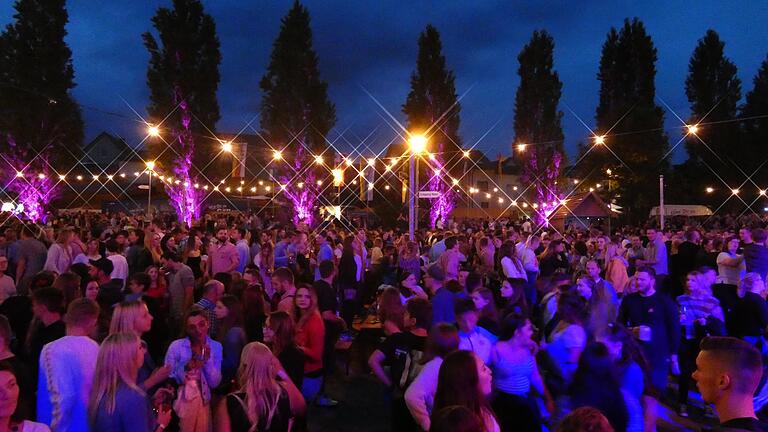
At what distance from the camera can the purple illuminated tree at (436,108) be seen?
1351 inches

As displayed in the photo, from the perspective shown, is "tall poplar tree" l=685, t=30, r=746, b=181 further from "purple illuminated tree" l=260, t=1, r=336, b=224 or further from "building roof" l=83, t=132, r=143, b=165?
"building roof" l=83, t=132, r=143, b=165

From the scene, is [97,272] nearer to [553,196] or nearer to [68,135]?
[68,135]

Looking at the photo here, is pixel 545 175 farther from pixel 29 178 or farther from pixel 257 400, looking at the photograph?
pixel 257 400

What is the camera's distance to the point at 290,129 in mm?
31641

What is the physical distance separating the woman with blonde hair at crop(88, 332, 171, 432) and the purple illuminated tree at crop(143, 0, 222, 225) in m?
26.9

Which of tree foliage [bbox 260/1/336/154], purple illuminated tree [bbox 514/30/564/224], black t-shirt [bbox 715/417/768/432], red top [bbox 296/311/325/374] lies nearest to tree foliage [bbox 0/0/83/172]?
tree foliage [bbox 260/1/336/154]

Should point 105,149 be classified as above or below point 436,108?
above

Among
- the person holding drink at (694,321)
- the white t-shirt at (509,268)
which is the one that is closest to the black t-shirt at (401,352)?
the person holding drink at (694,321)

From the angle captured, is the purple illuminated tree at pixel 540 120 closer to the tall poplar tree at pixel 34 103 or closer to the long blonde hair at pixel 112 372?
the tall poplar tree at pixel 34 103

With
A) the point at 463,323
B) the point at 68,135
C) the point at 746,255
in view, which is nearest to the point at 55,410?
the point at 463,323

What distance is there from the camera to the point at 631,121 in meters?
33.7

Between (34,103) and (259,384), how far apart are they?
103ft

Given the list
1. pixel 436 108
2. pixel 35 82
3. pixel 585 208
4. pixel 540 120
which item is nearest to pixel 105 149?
pixel 35 82

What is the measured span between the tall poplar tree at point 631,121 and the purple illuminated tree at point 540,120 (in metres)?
2.80
